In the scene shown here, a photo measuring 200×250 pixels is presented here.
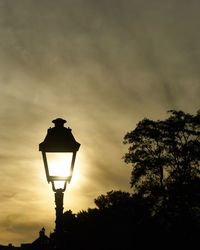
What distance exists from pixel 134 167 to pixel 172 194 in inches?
195

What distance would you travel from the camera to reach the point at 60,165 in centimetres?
897

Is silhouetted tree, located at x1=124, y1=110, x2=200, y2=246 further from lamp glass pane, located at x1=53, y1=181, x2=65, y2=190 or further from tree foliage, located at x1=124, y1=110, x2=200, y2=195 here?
lamp glass pane, located at x1=53, y1=181, x2=65, y2=190

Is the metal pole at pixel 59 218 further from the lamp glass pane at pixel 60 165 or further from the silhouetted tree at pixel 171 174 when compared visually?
the silhouetted tree at pixel 171 174

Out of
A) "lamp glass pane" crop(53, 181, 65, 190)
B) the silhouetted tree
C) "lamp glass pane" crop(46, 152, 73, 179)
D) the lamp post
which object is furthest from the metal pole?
the silhouetted tree

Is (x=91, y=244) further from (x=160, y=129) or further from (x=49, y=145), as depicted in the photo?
(x=49, y=145)

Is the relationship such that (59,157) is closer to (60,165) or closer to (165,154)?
(60,165)

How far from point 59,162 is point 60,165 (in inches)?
2.2

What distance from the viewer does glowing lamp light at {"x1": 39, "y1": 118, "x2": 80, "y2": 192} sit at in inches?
353

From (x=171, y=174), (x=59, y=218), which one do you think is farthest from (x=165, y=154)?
(x=59, y=218)

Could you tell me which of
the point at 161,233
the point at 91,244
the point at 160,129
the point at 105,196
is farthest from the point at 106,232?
the point at 105,196

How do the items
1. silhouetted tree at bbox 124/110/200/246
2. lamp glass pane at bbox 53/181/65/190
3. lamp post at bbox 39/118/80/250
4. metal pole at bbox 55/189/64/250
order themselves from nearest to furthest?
metal pole at bbox 55/189/64/250 < lamp post at bbox 39/118/80/250 < lamp glass pane at bbox 53/181/65/190 < silhouetted tree at bbox 124/110/200/246

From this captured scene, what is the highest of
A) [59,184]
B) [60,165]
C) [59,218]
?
[60,165]

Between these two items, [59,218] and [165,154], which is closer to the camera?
[59,218]

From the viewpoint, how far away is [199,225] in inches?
2008
